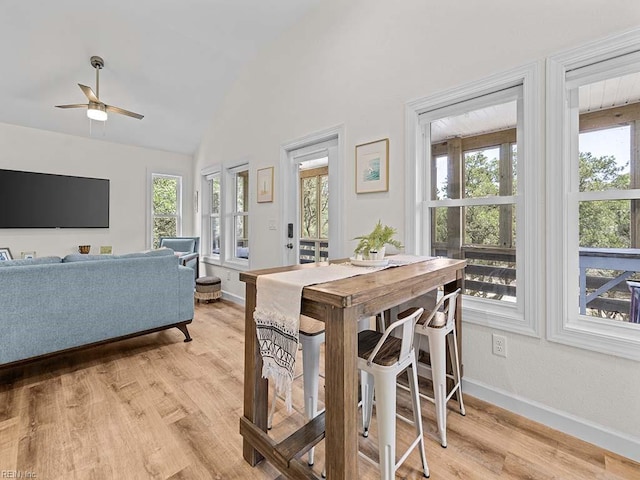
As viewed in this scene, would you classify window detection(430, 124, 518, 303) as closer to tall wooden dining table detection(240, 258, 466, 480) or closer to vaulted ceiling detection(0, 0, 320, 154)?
tall wooden dining table detection(240, 258, 466, 480)

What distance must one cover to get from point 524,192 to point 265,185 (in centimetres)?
269

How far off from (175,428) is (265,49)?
3.94 meters

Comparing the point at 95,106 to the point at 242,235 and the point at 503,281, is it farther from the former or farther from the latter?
the point at 503,281

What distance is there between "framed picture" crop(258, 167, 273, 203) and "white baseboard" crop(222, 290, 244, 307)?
1421 millimetres

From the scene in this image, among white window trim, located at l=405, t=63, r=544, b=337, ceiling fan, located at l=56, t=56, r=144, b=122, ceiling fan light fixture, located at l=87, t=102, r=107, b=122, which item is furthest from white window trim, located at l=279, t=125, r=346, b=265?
ceiling fan light fixture, located at l=87, t=102, r=107, b=122

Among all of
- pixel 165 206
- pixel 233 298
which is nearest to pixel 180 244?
pixel 165 206

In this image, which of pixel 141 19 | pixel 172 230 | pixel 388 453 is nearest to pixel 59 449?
pixel 388 453

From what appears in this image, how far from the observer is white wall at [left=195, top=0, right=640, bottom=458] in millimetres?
1577

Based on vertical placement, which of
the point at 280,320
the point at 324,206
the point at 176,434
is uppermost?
the point at 324,206

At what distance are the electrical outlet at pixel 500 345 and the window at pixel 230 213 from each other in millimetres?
3165

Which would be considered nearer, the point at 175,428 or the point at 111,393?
the point at 175,428

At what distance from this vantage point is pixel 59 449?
4.91 ft

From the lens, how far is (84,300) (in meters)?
2.29

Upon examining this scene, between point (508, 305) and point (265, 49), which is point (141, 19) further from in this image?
point (508, 305)
